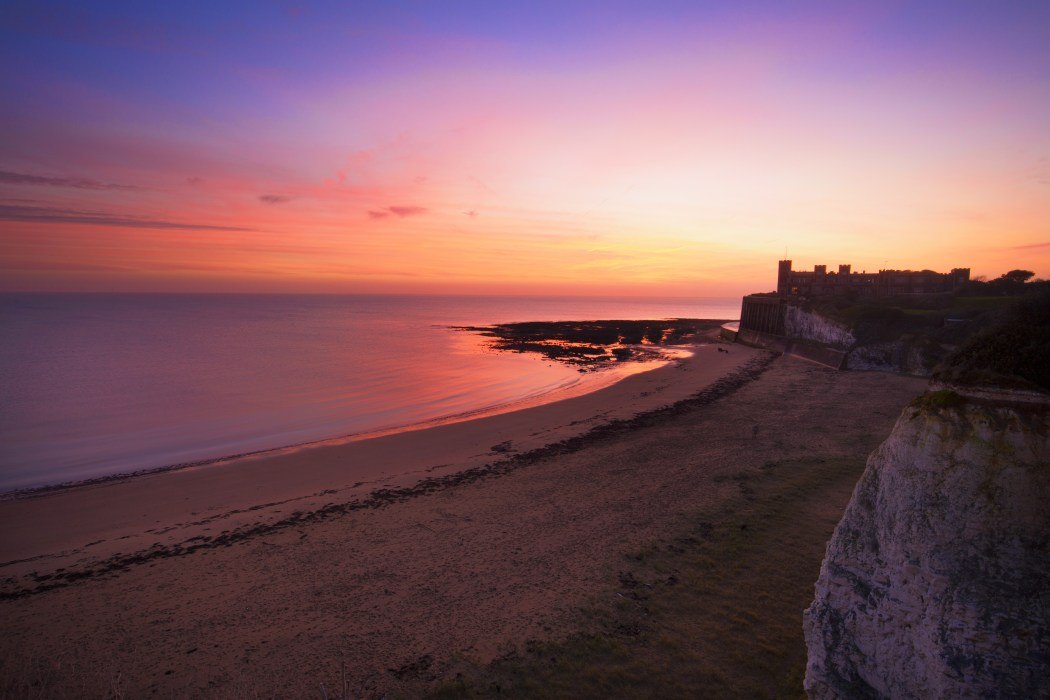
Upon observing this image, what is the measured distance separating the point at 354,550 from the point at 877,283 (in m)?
53.6

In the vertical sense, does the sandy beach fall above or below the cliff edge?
below

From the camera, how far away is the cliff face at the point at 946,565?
3.33 metres

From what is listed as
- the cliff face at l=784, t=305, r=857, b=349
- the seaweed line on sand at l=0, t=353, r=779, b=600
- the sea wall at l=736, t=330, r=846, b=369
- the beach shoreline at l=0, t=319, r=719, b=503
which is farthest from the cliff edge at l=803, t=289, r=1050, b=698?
the cliff face at l=784, t=305, r=857, b=349

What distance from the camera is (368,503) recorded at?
11547mm

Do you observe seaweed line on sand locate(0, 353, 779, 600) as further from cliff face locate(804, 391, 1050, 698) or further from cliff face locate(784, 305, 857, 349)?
cliff face locate(784, 305, 857, 349)

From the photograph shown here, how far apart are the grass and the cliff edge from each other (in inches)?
64.7

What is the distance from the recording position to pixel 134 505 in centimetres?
1234

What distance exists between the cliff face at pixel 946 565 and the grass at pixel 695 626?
154 centimetres

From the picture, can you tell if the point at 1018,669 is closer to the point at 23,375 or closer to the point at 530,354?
the point at 530,354

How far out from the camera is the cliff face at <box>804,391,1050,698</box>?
333cm

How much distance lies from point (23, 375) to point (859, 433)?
49.4 metres

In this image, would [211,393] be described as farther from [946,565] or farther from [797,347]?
[797,347]

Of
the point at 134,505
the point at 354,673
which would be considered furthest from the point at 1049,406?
the point at 134,505

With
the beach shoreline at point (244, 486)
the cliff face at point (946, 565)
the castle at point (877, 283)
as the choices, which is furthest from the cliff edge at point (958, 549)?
the castle at point (877, 283)
